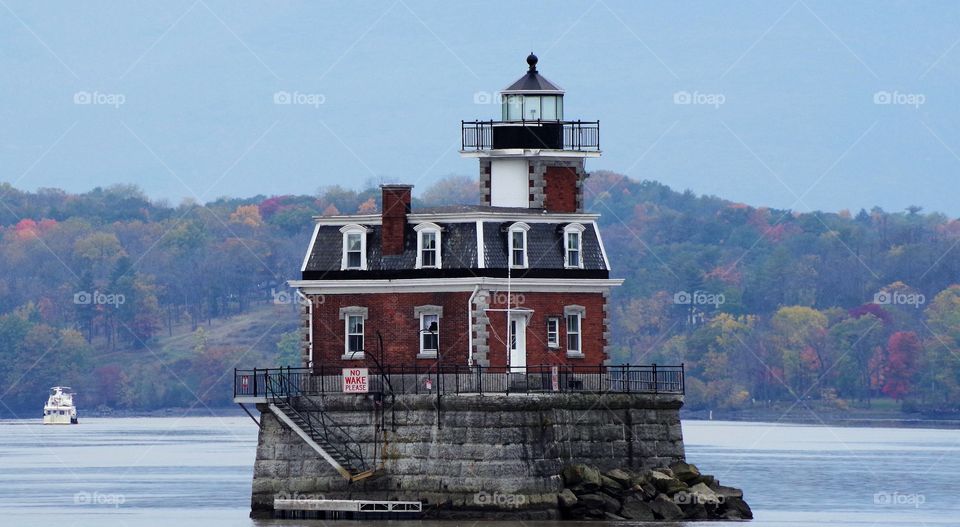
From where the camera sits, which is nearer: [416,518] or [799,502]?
[416,518]

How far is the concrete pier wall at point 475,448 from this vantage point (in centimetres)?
Result: 6600

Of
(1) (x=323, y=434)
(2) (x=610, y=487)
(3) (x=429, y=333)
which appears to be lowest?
(2) (x=610, y=487)

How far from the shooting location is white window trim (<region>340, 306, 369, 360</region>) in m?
71.6

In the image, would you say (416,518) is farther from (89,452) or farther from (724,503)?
(89,452)

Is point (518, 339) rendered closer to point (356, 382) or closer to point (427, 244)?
point (427, 244)

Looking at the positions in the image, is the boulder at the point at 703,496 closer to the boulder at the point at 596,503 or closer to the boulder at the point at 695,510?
the boulder at the point at 695,510

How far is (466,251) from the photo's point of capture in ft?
234

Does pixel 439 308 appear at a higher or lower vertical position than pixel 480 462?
higher

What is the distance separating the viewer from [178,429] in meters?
176

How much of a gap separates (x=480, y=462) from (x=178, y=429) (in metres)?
113

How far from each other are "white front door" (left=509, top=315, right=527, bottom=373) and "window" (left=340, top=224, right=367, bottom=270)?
Answer: 15.6 ft

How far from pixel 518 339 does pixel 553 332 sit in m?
1.46

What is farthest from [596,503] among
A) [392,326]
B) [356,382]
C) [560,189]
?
[560,189]

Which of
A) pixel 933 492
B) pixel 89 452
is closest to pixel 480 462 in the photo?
pixel 933 492
